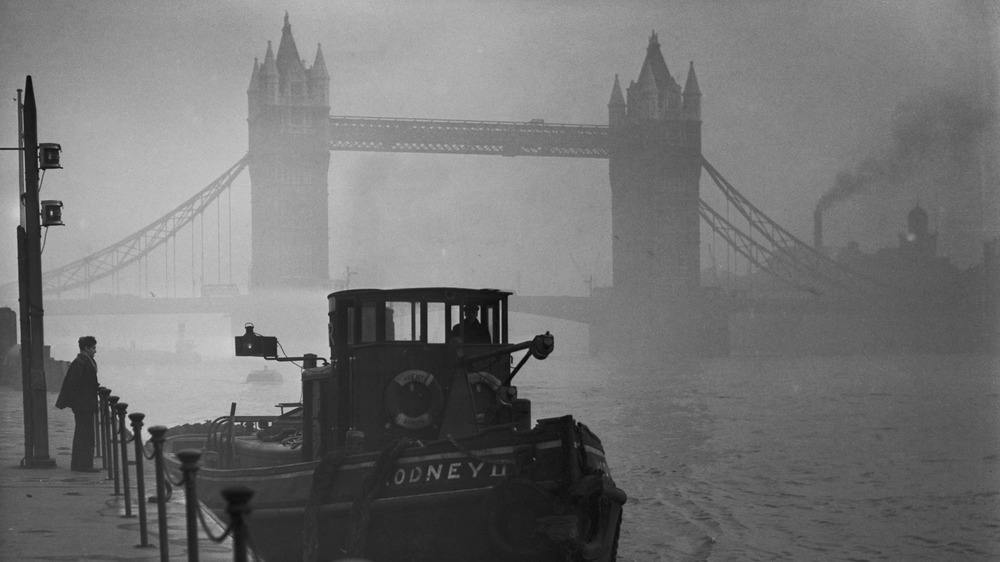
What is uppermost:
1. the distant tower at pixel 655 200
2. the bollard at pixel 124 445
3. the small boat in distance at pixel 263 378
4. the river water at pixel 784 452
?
the distant tower at pixel 655 200

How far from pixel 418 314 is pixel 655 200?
330 ft

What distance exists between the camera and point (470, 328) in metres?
13.2

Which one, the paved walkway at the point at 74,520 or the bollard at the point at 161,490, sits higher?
the bollard at the point at 161,490

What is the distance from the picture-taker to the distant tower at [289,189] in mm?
104125

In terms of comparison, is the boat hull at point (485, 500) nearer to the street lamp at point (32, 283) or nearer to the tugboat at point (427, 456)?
the tugboat at point (427, 456)

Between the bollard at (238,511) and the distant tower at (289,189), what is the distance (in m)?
98.0

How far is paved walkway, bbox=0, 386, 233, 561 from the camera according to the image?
31.9 ft

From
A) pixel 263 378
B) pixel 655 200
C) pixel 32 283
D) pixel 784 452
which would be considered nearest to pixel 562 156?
pixel 655 200

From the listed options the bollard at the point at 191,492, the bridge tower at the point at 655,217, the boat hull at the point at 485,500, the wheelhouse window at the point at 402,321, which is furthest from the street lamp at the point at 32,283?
the bridge tower at the point at 655,217

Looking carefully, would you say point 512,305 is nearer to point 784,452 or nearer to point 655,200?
point 655,200

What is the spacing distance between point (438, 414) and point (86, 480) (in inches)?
184

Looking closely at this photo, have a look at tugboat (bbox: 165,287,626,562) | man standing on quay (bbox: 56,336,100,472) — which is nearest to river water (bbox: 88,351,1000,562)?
tugboat (bbox: 165,287,626,562)

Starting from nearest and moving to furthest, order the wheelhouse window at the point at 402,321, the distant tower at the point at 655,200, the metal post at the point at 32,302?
the wheelhouse window at the point at 402,321 → the metal post at the point at 32,302 → the distant tower at the point at 655,200

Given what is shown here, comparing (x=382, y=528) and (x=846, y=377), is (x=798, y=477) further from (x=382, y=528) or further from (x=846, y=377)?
(x=846, y=377)
